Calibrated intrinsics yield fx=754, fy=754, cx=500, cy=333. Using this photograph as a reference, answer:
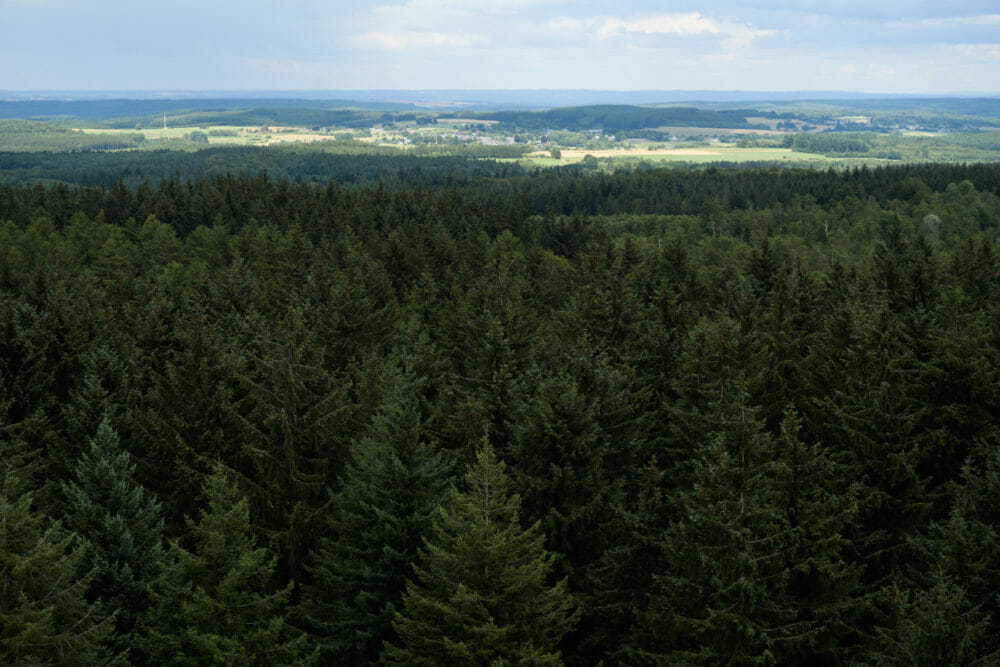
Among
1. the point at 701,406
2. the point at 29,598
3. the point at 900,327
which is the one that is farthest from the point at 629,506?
the point at 29,598

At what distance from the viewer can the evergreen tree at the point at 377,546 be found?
1975 centimetres

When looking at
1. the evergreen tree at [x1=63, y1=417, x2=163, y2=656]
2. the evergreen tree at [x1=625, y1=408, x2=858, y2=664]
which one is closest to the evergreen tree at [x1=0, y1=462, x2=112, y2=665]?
the evergreen tree at [x1=63, y1=417, x2=163, y2=656]

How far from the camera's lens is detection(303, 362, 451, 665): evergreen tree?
19750 millimetres

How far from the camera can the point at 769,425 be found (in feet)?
100

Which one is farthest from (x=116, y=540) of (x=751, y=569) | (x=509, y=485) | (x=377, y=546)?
(x=751, y=569)

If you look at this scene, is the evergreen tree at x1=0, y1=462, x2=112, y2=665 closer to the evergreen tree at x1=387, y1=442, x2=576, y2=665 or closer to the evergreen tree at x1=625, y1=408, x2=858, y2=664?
the evergreen tree at x1=387, y1=442, x2=576, y2=665

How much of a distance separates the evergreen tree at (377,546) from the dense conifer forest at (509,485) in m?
0.10

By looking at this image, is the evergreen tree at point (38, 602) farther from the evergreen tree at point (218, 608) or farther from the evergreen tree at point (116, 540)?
the evergreen tree at point (116, 540)

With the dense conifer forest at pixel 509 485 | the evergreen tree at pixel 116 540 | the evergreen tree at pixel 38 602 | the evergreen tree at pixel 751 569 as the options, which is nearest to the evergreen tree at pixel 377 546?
the dense conifer forest at pixel 509 485

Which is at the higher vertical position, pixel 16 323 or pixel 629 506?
pixel 16 323

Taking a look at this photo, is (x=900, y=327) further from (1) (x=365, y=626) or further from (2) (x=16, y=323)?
(2) (x=16, y=323)

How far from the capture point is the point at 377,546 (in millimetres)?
20156

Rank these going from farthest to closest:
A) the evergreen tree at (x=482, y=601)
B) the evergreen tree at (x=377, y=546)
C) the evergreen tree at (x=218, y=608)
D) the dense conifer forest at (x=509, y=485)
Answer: the evergreen tree at (x=377, y=546) < the dense conifer forest at (x=509, y=485) < the evergreen tree at (x=482, y=601) < the evergreen tree at (x=218, y=608)

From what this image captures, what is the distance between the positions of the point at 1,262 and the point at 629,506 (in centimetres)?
4908
